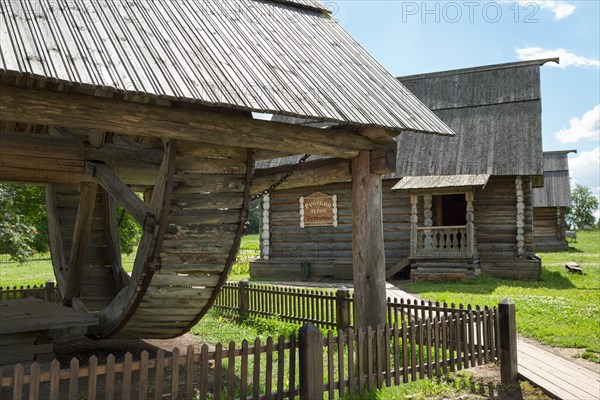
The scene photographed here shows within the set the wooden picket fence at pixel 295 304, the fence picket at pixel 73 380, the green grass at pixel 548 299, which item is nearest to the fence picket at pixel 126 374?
the fence picket at pixel 73 380

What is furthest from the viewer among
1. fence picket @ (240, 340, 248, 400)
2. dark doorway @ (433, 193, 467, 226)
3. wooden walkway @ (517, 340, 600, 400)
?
dark doorway @ (433, 193, 467, 226)

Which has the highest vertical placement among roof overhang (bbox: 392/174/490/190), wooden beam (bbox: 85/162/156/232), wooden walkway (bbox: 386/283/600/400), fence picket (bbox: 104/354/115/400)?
roof overhang (bbox: 392/174/490/190)

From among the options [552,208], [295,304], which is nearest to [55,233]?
[295,304]

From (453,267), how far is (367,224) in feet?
36.4

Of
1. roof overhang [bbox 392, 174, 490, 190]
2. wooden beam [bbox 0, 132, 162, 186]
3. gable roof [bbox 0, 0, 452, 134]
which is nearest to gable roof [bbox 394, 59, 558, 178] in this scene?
roof overhang [bbox 392, 174, 490, 190]

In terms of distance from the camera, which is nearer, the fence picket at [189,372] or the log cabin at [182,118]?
the fence picket at [189,372]

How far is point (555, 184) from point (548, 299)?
2442 cm

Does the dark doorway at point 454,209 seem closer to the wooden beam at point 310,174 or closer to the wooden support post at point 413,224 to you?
the wooden support post at point 413,224

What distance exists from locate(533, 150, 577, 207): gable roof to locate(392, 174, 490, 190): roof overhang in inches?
672

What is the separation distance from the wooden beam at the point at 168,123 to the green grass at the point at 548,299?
499 cm

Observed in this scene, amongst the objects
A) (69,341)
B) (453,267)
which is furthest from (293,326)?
(453,267)

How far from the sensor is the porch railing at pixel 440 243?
17.5 metres

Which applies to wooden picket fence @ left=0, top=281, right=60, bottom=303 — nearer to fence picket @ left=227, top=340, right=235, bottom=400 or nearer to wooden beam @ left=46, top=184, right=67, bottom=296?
wooden beam @ left=46, top=184, right=67, bottom=296

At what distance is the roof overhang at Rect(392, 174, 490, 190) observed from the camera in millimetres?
17059
